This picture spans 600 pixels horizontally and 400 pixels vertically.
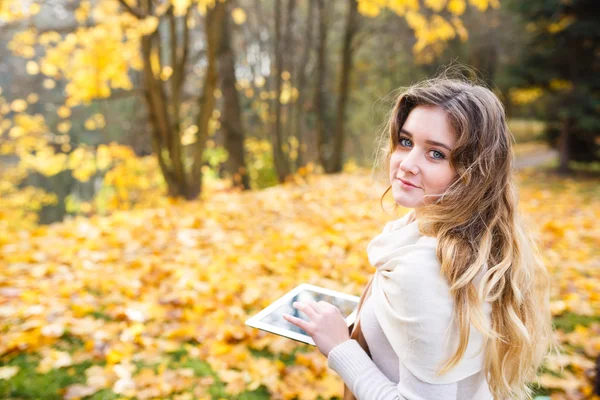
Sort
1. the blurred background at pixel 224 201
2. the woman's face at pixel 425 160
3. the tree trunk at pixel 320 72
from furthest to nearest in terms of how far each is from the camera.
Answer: the tree trunk at pixel 320 72 < the blurred background at pixel 224 201 < the woman's face at pixel 425 160

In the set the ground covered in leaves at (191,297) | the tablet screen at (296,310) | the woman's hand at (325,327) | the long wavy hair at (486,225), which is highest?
the long wavy hair at (486,225)

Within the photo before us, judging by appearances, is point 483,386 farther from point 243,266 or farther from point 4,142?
point 4,142

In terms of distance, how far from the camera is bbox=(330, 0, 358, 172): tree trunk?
1055cm

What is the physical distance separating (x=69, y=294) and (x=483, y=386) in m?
3.09

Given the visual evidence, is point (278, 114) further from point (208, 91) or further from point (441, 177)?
point (441, 177)

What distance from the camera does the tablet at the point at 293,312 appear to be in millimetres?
1504

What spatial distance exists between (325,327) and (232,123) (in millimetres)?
9081

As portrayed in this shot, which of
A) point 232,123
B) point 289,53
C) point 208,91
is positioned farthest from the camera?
point 289,53

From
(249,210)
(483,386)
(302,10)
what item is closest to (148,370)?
(483,386)

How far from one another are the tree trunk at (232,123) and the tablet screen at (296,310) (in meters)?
8.49

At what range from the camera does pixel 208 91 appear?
7.04m

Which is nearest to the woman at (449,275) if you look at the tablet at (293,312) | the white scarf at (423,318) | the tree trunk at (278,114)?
the white scarf at (423,318)

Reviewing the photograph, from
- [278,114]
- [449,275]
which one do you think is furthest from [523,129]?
[449,275]

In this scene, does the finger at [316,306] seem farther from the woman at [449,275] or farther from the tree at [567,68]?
the tree at [567,68]
